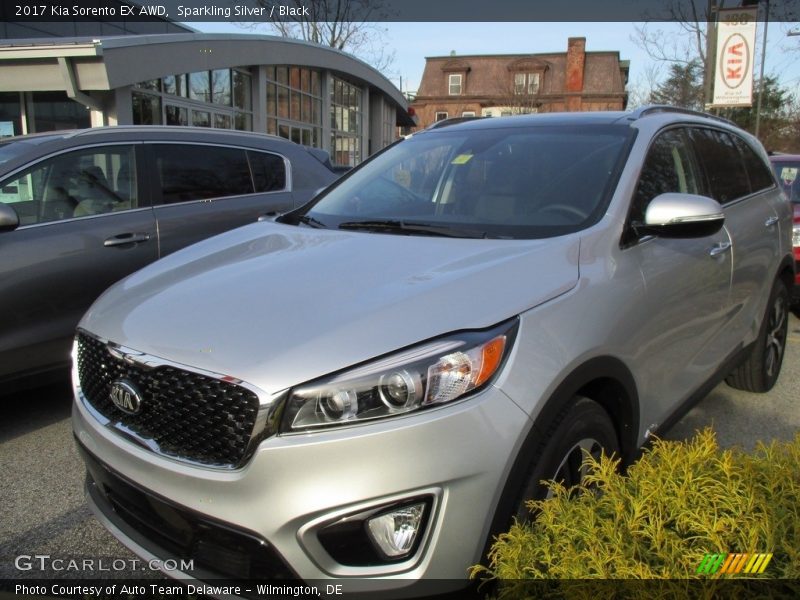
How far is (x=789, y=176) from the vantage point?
7.96m

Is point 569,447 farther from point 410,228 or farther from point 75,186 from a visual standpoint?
point 75,186

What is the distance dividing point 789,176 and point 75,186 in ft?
25.9

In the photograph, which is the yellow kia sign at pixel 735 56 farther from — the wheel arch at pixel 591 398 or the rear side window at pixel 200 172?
the wheel arch at pixel 591 398

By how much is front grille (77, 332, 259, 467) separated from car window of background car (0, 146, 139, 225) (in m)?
2.27

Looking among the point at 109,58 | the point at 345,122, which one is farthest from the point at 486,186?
the point at 345,122

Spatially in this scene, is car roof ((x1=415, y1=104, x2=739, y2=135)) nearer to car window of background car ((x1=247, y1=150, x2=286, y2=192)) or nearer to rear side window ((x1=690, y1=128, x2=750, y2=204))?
rear side window ((x1=690, y1=128, x2=750, y2=204))

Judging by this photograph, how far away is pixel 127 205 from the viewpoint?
4398 millimetres

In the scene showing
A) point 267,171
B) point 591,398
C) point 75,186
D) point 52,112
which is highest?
point 52,112

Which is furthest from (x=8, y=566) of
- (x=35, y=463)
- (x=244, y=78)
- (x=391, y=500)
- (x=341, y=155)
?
(x=341, y=155)

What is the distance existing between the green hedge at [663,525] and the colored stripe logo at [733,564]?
13 millimetres

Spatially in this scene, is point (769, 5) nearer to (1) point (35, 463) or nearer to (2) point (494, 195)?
(2) point (494, 195)

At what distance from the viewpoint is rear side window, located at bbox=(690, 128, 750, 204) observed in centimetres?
354

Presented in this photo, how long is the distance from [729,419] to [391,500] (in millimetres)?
3214

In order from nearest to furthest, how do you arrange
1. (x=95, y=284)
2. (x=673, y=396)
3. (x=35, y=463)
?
(x=673, y=396) < (x=35, y=463) < (x=95, y=284)
